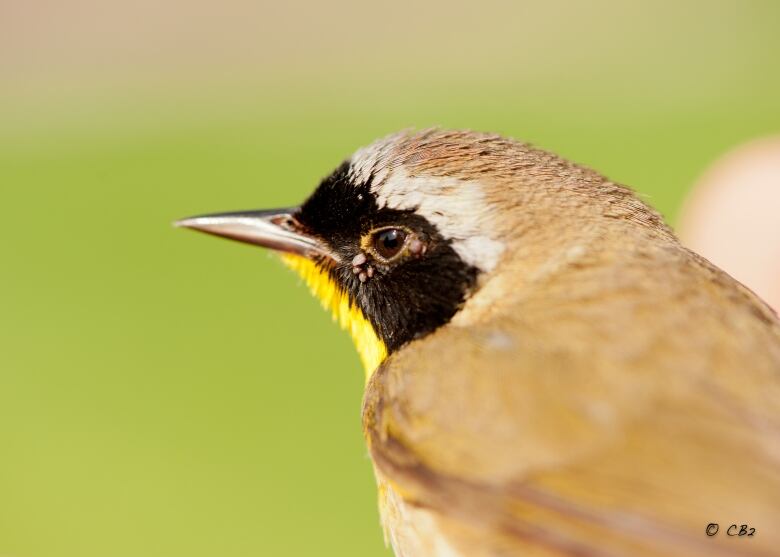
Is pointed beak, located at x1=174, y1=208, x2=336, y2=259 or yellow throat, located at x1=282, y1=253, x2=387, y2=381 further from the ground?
pointed beak, located at x1=174, y1=208, x2=336, y2=259

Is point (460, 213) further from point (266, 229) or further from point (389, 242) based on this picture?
point (266, 229)

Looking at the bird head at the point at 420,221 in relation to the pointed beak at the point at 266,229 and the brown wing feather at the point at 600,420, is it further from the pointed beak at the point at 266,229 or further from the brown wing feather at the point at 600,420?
the brown wing feather at the point at 600,420

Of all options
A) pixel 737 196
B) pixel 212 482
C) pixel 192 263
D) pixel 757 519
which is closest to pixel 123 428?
pixel 212 482

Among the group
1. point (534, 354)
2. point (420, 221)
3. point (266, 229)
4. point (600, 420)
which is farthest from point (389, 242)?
point (600, 420)

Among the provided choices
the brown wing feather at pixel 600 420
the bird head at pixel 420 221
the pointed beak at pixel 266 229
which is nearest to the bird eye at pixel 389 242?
the bird head at pixel 420 221

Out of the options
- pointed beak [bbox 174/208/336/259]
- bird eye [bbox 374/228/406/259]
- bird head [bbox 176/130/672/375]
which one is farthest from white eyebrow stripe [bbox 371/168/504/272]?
pointed beak [bbox 174/208/336/259]

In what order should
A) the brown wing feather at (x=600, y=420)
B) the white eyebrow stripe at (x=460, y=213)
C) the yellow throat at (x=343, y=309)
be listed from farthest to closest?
the yellow throat at (x=343, y=309), the white eyebrow stripe at (x=460, y=213), the brown wing feather at (x=600, y=420)

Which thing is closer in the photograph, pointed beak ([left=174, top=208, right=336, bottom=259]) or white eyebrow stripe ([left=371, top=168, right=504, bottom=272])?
white eyebrow stripe ([left=371, top=168, right=504, bottom=272])

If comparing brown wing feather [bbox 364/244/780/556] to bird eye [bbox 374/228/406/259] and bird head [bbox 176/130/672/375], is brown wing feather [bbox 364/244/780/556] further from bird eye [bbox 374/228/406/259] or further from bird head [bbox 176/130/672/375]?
bird eye [bbox 374/228/406/259]

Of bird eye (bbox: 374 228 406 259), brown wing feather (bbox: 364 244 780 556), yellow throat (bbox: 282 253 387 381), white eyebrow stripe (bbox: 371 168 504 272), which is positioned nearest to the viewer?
brown wing feather (bbox: 364 244 780 556)
